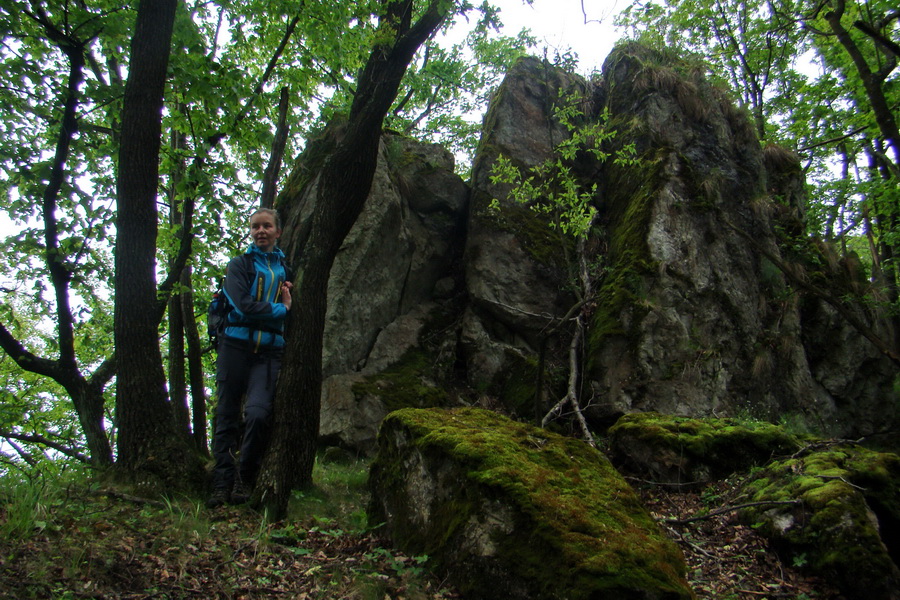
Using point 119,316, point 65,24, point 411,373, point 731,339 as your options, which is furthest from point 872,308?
point 65,24

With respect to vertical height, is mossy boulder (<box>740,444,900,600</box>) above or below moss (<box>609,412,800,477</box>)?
below

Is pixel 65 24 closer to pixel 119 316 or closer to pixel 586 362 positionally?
pixel 119 316

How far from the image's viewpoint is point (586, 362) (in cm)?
857

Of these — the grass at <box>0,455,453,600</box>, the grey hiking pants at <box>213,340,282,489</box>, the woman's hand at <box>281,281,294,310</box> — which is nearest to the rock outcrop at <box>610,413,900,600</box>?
the grass at <box>0,455,453,600</box>

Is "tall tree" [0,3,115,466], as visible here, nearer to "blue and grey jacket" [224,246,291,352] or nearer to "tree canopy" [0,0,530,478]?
"tree canopy" [0,0,530,478]

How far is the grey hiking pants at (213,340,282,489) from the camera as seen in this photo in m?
4.58

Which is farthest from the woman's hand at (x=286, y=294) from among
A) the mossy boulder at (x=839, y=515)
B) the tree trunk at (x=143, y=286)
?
the mossy boulder at (x=839, y=515)

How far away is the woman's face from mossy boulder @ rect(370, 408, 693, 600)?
2223mm

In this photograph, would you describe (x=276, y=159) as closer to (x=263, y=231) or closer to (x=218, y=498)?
(x=263, y=231)

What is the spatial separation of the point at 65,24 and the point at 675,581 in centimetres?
715

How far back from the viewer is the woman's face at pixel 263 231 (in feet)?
16.9

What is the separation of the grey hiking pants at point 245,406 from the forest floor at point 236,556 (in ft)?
1.69

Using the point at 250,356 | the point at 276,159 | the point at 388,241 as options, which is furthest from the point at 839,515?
the point at 388,241

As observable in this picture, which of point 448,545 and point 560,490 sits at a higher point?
point 560,490
